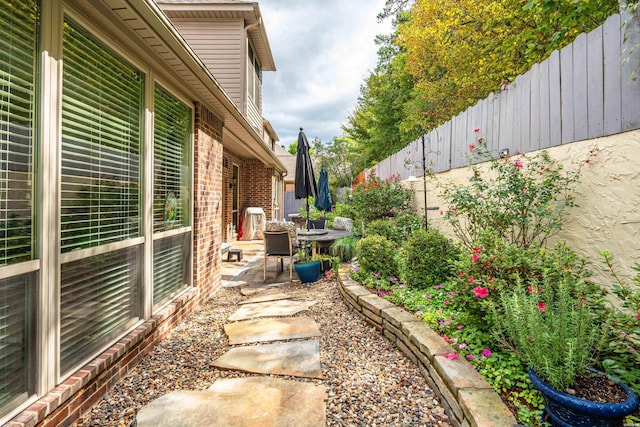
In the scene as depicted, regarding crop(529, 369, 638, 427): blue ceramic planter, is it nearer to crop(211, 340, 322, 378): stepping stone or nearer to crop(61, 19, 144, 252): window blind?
crop(211, 340, 322, 378): stepping stone

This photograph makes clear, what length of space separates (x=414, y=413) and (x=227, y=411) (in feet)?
3.64

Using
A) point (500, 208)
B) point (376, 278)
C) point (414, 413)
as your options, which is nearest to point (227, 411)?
point (414, 413)

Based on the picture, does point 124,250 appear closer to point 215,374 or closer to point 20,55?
point 215,374

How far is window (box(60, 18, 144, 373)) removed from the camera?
1.88 meters

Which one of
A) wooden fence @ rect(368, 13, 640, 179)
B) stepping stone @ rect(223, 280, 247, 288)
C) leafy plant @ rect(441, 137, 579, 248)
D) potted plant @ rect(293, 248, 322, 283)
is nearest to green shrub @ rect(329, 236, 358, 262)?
potted plant @ rect(293, 248, 322, 283)

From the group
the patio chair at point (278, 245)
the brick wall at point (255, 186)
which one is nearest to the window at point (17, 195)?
the patio chair at point (278, 245)

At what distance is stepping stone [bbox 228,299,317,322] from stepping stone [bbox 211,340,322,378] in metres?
0.78

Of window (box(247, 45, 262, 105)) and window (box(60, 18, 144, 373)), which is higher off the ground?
window (box(247, 45, 262, 105))

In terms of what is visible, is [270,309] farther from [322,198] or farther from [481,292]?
[322,198]

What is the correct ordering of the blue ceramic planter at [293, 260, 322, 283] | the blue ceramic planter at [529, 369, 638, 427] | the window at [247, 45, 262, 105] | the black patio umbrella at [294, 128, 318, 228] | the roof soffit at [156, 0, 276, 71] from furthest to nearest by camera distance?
the window at [247, 45, 262, 105], the roof soffit at [156, 0, 276, 71], the black patio umbrella at [294, 128, 318, 228], the blue ceramic planter at [293, 260, 322, 283], the blue ceramic planter at [529, 369, 638, 427]

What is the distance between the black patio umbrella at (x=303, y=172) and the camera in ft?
20.2

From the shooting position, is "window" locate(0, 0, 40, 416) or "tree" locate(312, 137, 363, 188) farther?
"tree" locate(312, 137, 363, 188)

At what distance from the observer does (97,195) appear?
2139 mm

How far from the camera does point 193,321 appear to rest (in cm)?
345
